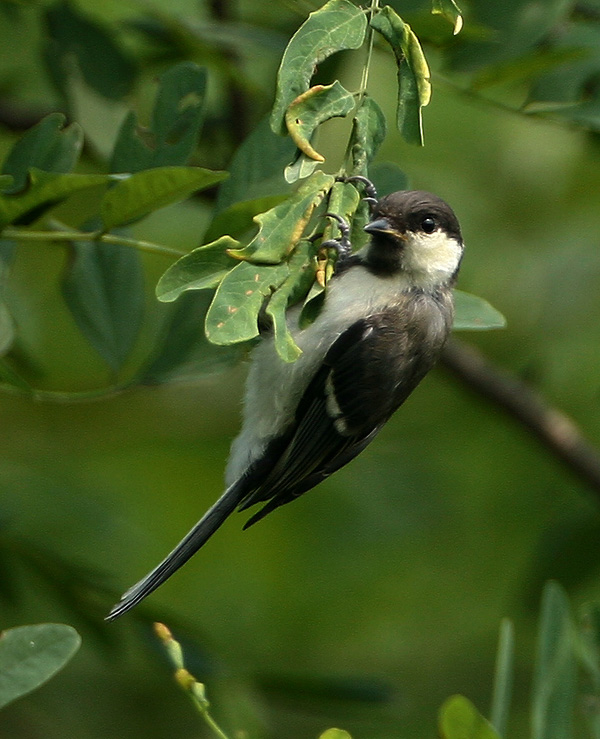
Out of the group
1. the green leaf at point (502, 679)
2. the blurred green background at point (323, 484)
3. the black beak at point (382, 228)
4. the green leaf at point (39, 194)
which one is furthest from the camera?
the blurred green background at point (323, 484)

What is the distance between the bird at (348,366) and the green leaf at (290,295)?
0.86 m

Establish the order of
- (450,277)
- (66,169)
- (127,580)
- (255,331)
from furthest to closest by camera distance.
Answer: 1. (127,580)
2. (450,277)
3. (66,169)
4. (255,331)

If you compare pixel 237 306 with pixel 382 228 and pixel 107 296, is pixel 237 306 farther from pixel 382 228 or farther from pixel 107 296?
pixel 107 296

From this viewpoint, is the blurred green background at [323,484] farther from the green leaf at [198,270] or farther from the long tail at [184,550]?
the green leaf at [198,270]

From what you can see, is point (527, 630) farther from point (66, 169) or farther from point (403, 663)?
point (66, 169)

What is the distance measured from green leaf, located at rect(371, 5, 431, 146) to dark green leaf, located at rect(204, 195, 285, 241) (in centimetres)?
39

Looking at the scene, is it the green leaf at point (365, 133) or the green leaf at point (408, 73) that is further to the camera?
the green leaf at point (365, 133)

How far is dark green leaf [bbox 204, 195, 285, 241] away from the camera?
82.7 inches

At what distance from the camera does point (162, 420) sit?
4262 millimetres

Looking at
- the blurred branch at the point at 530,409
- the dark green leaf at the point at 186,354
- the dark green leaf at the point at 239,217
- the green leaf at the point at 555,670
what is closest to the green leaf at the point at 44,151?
the dark green leaf at the point at 239,217

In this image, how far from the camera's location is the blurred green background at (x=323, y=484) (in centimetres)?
326

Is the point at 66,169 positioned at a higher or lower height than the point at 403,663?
higher

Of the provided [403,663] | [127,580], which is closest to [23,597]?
[127,580]

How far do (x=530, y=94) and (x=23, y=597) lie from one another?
186 centimetres
